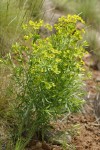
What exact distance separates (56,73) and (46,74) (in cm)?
17

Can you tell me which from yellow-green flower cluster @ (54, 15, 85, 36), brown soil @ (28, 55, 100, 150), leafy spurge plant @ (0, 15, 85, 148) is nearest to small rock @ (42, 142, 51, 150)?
brown soil @ (28, 55, 100, 150)

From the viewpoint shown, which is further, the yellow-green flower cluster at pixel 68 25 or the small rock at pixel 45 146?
the small rock at pixel 45 146

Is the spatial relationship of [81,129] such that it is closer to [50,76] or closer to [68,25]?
[50,76]

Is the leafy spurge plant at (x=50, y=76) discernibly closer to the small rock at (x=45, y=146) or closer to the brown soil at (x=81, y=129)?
the small rock at (x=45, y=146)

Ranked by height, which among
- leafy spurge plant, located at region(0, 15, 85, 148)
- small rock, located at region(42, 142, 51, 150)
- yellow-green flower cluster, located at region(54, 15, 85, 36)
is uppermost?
yellow-green flower cluster, located at region(54, 15, 85, 36)

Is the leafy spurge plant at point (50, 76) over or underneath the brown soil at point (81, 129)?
over

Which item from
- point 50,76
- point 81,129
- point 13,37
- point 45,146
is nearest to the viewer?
point 50,76

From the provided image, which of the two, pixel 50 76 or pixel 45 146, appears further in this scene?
pixel 45 146

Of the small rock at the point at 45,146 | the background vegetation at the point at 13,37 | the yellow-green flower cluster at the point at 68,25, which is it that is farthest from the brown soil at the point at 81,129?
the yellow-green flower cluster at the point at 68,25

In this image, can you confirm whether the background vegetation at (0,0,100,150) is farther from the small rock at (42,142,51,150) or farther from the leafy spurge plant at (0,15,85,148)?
the small rock at (42,142,51,150)

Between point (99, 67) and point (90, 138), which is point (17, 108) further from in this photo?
point (99, 67)

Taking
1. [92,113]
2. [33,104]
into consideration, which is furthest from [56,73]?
[92,113]

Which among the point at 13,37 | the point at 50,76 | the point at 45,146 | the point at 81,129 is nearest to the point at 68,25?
the point at 50,76

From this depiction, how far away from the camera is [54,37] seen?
10.8 feet
